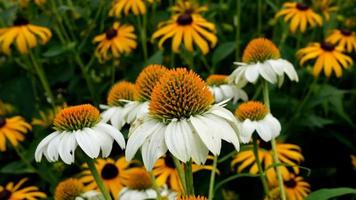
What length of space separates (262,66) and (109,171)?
673mm

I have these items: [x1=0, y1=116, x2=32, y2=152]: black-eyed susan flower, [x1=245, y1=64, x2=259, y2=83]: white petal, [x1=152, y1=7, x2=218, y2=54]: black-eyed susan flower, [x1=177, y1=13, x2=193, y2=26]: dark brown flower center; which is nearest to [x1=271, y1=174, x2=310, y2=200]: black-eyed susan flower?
[x1=245, y1=64, x2=259, y2=83]: white petal

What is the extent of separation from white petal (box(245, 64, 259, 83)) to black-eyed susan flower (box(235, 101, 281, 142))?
0.12 m

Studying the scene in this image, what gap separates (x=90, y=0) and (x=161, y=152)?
5.82 ft

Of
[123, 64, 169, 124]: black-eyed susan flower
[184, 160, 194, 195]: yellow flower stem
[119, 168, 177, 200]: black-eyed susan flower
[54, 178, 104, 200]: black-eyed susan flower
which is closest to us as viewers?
[184, 160, 194, 195]: yellow flower stem

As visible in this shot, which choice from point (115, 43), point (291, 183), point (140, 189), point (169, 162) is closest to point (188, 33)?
point (115, 43)

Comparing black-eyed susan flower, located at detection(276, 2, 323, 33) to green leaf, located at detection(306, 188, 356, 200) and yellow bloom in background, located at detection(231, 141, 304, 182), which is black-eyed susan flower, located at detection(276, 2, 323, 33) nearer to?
yellow bloom in background, located at detection(231, 141, 304, 182)

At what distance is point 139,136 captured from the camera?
46.6 inches

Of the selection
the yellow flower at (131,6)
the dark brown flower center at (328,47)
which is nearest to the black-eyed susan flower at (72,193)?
the yellow flower at (131,6)

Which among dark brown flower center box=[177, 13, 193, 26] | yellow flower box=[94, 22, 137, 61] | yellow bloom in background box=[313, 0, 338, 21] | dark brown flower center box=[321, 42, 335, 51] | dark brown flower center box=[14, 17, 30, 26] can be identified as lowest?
yellow bloom in background box=[313, 0, 338, 21]

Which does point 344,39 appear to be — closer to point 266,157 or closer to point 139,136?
point 266,157

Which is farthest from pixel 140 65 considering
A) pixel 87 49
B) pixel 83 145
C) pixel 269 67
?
pixel 83 145

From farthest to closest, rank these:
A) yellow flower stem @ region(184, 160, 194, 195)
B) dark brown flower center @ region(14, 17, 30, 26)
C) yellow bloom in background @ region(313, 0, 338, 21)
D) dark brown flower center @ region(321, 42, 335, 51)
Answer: yellow bloom in background @ region(313, 0, 338, 21)
dark brown flower center @ region(14, 17, 30, 26)
dark brown flower center @ region(321, 42, 335, 51)
yellow flower stem @ region(184, 160, 194, 195)

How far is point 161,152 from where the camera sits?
114cm

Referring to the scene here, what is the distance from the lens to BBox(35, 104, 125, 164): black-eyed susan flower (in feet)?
4.16
